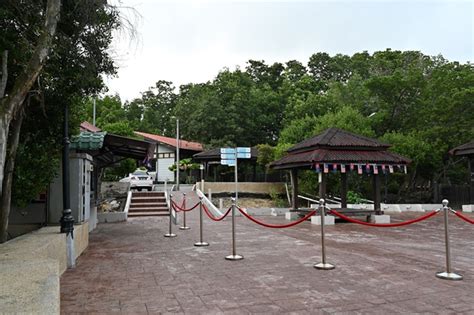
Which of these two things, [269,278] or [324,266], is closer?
[269,278]

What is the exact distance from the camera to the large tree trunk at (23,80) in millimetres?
5516

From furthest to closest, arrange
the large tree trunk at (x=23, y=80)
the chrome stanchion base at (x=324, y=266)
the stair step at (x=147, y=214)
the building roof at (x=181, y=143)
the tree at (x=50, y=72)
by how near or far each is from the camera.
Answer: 1. the building roof at (x=181, y=143)
2. the stair step at (x=147, y=214)
3. the tree at (x=50, y=72)
4. the chrome stanchion base at (x=324, y=266)
5. the large tree trunk at (x=23, y=80)

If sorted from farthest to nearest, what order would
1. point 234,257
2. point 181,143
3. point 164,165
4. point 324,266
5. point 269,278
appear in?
point 181,143 → point 164,165 → point 234,257 → point 324,266 → point 269,278

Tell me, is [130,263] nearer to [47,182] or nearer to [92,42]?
[47,182]

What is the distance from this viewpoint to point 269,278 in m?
5.93

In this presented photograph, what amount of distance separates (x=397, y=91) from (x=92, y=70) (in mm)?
20231

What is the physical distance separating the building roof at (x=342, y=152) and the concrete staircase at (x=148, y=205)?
23.6 ft

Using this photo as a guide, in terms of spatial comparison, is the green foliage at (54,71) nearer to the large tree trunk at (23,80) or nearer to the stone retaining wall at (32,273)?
the large tree trunk at (23,80)

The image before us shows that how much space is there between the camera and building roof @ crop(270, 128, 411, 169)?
46.9 ft

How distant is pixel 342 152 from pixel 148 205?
10144 millimetres

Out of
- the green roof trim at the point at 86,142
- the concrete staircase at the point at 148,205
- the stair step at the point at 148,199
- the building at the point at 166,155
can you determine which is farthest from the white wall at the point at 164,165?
the green roof trim at the point at 86,142

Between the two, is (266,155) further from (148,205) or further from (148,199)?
(148,205)

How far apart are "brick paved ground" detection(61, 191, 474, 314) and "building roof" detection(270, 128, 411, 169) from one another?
174 inches

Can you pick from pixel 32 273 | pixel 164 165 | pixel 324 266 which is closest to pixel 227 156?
pixel 324 266
